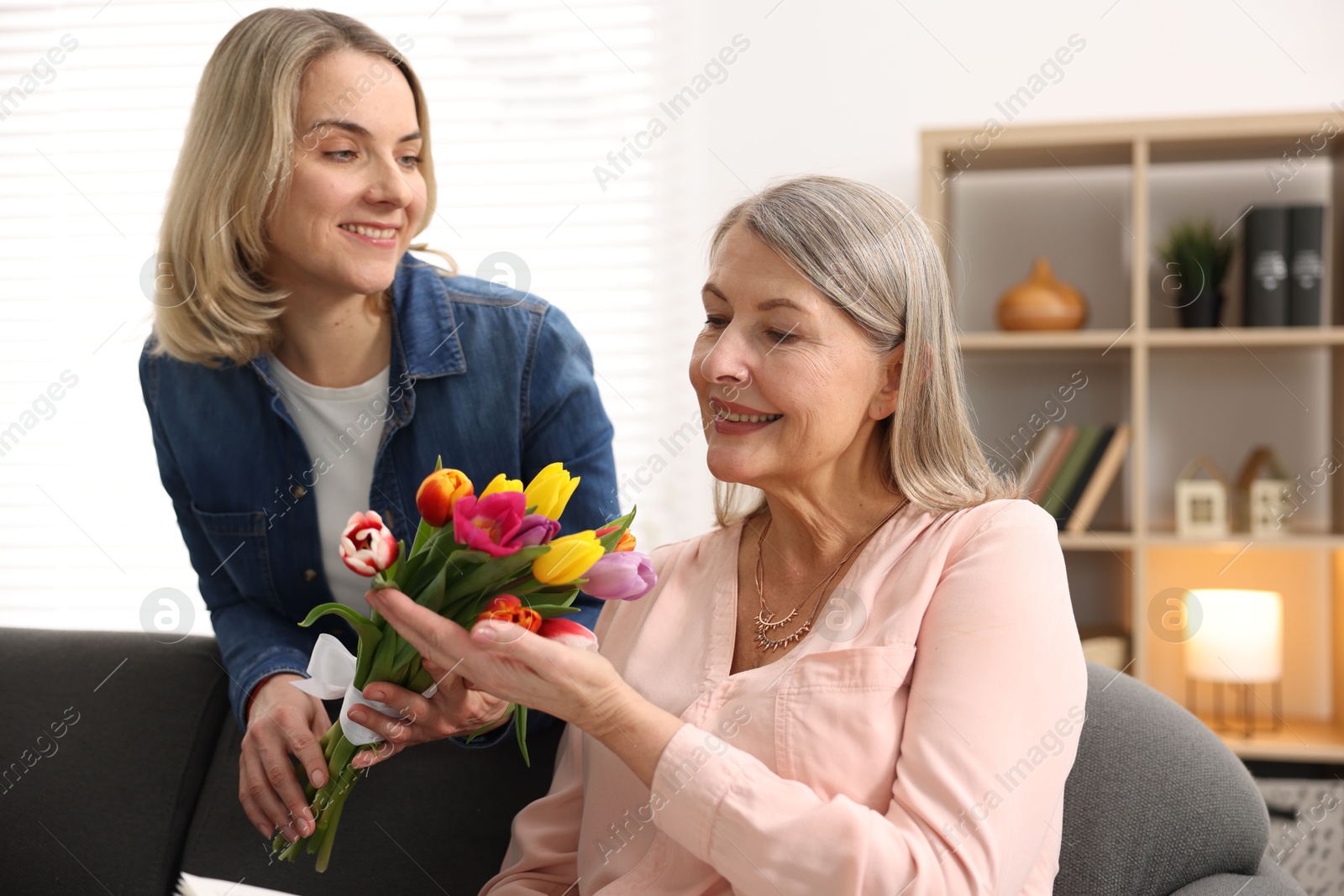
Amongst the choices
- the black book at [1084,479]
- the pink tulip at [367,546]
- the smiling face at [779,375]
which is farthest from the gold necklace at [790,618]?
the black book at [1084,479]

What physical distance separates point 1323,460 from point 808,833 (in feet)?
8.54

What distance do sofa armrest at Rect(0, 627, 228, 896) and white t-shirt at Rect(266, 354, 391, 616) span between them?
1.26ft

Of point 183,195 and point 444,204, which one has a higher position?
point 444,204

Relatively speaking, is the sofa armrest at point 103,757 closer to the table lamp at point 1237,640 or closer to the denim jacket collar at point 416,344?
the denim jacket collar at point 416,344

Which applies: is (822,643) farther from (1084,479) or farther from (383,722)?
(1084,479)

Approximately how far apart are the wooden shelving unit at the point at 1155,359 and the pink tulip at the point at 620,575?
79.9 inches

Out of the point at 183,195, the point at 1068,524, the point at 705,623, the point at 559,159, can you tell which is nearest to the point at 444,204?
the point at 559,159

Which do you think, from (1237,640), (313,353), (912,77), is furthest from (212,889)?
(912,77)

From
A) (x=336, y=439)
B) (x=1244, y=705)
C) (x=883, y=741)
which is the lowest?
(x=1244, y=705)

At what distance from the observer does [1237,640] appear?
2824 millimetres

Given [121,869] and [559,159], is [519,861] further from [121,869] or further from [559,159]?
[559,159]

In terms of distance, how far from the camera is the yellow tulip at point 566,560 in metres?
1.03

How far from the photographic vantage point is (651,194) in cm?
332

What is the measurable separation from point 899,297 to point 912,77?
2090mm
